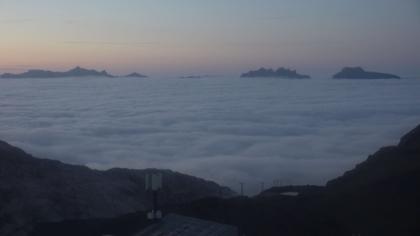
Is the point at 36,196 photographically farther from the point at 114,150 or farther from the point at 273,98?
the point at 273,98

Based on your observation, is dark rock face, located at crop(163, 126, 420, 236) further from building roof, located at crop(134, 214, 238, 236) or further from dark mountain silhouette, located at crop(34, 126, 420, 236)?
building roof, located at crop(134, 214, 238, 236)

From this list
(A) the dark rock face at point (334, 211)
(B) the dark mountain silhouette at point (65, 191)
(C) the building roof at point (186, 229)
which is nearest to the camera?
(C) the building roof at point (186, 229)

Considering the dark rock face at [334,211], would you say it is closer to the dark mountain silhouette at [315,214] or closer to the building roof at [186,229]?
the dark mountain silhouette at [315,214]

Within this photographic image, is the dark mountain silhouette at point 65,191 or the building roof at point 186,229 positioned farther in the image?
the dark mountain silhouette at point 65,191

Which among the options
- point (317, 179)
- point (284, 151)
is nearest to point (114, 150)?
point (284, 151)

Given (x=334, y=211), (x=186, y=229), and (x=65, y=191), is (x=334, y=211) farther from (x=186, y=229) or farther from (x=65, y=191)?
(x=65, y=191)

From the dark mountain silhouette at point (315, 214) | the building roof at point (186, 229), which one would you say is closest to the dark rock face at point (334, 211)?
the dark mountain silhouette at point (315, 214)
